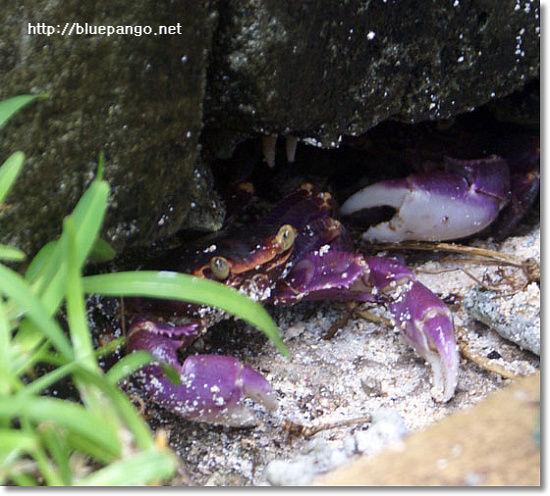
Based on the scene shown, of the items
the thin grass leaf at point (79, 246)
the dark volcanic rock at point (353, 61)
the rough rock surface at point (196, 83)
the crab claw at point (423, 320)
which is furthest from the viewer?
the crab claw at point (423, 320)

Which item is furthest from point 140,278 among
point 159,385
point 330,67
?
point 330,67

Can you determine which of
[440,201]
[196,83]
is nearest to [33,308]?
[196,83]

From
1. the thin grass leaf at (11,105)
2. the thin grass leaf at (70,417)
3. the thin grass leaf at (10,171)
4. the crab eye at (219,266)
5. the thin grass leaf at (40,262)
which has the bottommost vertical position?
the crab eye at (219,266)

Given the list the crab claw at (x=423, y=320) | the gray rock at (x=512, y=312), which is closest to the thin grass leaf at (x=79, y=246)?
the crab claw at (x=423, y=320)

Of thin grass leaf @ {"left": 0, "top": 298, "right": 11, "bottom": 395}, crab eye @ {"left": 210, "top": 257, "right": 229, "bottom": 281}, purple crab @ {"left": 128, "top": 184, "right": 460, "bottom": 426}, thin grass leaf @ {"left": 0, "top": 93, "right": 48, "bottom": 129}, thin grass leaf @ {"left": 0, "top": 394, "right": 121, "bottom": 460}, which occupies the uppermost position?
thin grass leaf @ {"left": 0, "top": 93, "right": 48, "bottom": 129}

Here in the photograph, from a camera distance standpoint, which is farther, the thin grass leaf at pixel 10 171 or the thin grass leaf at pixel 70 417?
the thin grass leaf at pixel 10 171

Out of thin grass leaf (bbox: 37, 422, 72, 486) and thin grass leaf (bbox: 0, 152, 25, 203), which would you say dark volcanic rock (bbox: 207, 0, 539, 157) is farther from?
thin grass leaf (bbox: 37, 422, 72, 486)

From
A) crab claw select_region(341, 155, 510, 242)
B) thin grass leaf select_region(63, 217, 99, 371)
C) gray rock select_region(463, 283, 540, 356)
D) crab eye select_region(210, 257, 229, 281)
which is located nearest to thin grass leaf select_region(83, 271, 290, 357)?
thin grass leaf select_region(63, 217, 99, 371)

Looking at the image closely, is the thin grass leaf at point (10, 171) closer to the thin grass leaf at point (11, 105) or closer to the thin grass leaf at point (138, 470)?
the thin grass leaf at point (11, 105)
